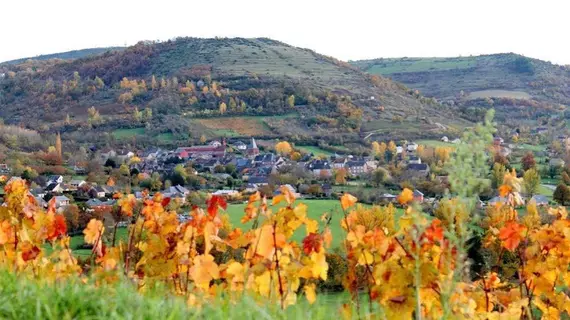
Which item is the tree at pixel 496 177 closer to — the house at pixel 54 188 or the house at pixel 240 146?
the house at pixel 54 188

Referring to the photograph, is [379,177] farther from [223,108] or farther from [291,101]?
[223,108]

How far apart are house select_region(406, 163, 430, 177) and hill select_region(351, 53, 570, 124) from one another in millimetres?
49329

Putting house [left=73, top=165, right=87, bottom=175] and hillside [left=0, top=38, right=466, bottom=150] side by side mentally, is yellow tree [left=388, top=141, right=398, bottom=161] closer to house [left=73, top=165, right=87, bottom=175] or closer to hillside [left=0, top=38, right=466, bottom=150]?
hillside [left=0, top=38, right=466, bottom=150]

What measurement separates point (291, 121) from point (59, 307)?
3662 inches

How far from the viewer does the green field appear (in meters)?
156

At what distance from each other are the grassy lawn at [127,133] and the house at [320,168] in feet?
102

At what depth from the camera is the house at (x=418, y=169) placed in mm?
62719

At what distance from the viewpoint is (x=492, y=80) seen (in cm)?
13938

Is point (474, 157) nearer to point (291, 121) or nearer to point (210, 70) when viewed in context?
point (291, 121)

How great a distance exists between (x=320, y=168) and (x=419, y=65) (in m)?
105

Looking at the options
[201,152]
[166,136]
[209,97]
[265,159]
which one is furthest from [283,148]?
[209,97]

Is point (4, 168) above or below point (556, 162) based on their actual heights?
below

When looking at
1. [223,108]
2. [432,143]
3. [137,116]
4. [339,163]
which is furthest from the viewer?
[223,108]

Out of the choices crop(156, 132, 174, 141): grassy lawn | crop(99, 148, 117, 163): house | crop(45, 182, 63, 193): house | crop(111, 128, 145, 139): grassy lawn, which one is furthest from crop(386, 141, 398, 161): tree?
crop(45, 182, 63, 193): house
